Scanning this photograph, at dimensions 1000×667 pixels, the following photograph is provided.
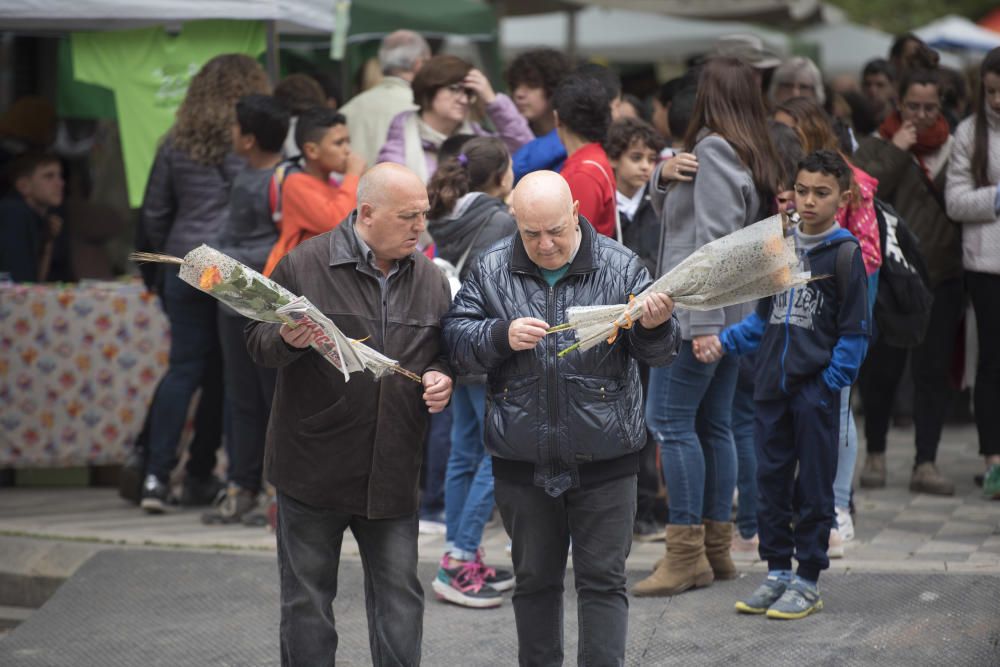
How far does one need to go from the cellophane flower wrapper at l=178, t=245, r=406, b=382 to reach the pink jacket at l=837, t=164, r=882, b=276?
8.31 ft

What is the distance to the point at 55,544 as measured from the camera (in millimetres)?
6672

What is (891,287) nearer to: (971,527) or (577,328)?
(971,527)

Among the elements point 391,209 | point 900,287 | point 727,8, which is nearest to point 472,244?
point 391,209

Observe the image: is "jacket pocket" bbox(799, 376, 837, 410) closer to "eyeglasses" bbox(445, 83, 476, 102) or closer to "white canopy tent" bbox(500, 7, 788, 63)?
"eyeglasses" bbox(445, 83, 476, 102)

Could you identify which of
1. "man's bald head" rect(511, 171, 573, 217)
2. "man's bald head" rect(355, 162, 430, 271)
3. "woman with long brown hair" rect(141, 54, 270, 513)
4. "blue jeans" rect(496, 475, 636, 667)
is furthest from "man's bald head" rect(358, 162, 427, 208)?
"woman with long brown hair" rect(141, 54, 270, 513)

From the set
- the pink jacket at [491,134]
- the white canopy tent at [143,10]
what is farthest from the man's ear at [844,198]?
the white canopy tent at [143,10]

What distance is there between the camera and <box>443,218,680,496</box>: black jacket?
13.9 feet

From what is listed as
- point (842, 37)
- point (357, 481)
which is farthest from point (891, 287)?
point (842, 37)

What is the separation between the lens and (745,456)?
611 centimetres

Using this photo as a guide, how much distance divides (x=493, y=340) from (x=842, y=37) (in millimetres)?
13105

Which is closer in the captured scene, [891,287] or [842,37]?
[891,287]

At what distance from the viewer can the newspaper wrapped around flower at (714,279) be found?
4129 mm

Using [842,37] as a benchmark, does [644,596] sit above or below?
below

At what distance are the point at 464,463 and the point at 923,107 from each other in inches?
126
